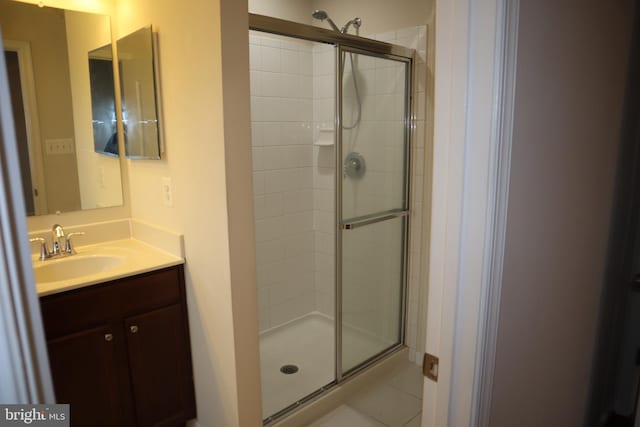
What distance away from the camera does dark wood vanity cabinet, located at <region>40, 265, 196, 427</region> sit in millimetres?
1674

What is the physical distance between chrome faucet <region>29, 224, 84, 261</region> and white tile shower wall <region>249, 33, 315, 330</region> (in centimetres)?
128

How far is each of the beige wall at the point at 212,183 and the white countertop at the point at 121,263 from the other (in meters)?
0.15

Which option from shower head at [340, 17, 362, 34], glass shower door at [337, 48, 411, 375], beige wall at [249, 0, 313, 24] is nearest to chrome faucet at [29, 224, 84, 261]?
glass shower door at [337, 48, 411, 375]

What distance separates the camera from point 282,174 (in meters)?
3.15

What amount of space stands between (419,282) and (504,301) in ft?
6.01

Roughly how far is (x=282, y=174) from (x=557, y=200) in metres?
2.20

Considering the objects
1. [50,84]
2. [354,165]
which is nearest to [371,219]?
[354,165]

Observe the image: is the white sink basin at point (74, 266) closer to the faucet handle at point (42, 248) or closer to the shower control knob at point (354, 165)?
the faucet handle at point (42, 248)

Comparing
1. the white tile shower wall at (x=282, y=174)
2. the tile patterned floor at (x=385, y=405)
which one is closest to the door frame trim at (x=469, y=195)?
the tile patterned floor at (x=385, y=405)

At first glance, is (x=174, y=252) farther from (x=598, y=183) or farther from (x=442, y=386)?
(x=598, y=183)

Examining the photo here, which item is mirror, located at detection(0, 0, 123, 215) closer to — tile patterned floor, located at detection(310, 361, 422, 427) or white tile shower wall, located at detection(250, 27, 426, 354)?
white tile shower wall, located at detection(250, 27, 426, 354)

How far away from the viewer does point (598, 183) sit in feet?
4.94

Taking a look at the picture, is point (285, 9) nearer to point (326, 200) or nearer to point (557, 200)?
point (326, 200)

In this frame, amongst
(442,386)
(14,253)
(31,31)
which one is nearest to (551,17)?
(442,386)
